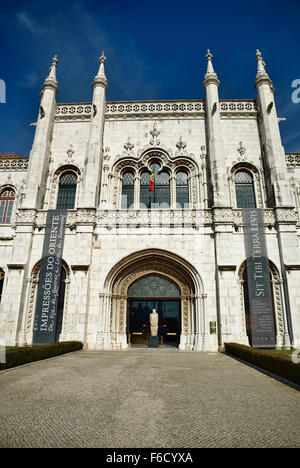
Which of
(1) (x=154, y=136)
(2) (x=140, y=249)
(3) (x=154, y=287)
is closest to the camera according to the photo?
(2) (x=140, y=249)

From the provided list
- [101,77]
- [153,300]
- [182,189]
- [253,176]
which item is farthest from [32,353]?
[101,77]

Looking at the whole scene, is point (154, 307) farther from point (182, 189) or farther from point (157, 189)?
point (182, 189)

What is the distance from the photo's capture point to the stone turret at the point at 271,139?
16.7m

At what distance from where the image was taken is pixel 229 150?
62.8ft

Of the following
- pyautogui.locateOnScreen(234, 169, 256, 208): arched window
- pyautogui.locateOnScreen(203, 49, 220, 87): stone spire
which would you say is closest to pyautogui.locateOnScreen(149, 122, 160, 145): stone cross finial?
pyautogui.locateOnScreen(203, 49, 220, 87): stone spire

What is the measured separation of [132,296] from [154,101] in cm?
1483

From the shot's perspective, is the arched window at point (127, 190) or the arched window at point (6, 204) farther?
the arched window at point (6, 204)

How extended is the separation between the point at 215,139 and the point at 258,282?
9.82 meters

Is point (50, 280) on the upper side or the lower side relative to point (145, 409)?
upper

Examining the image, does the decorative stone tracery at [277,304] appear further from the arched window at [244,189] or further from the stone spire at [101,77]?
the stone spire at [101,77]

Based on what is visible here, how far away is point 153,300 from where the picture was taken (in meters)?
17.6

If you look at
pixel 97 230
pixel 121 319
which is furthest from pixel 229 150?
pixel 121 319

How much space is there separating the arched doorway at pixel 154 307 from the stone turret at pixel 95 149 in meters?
6.23

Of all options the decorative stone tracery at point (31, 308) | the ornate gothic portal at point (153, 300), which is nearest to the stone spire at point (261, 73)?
the ornate gothic portal at point (153, 300)
